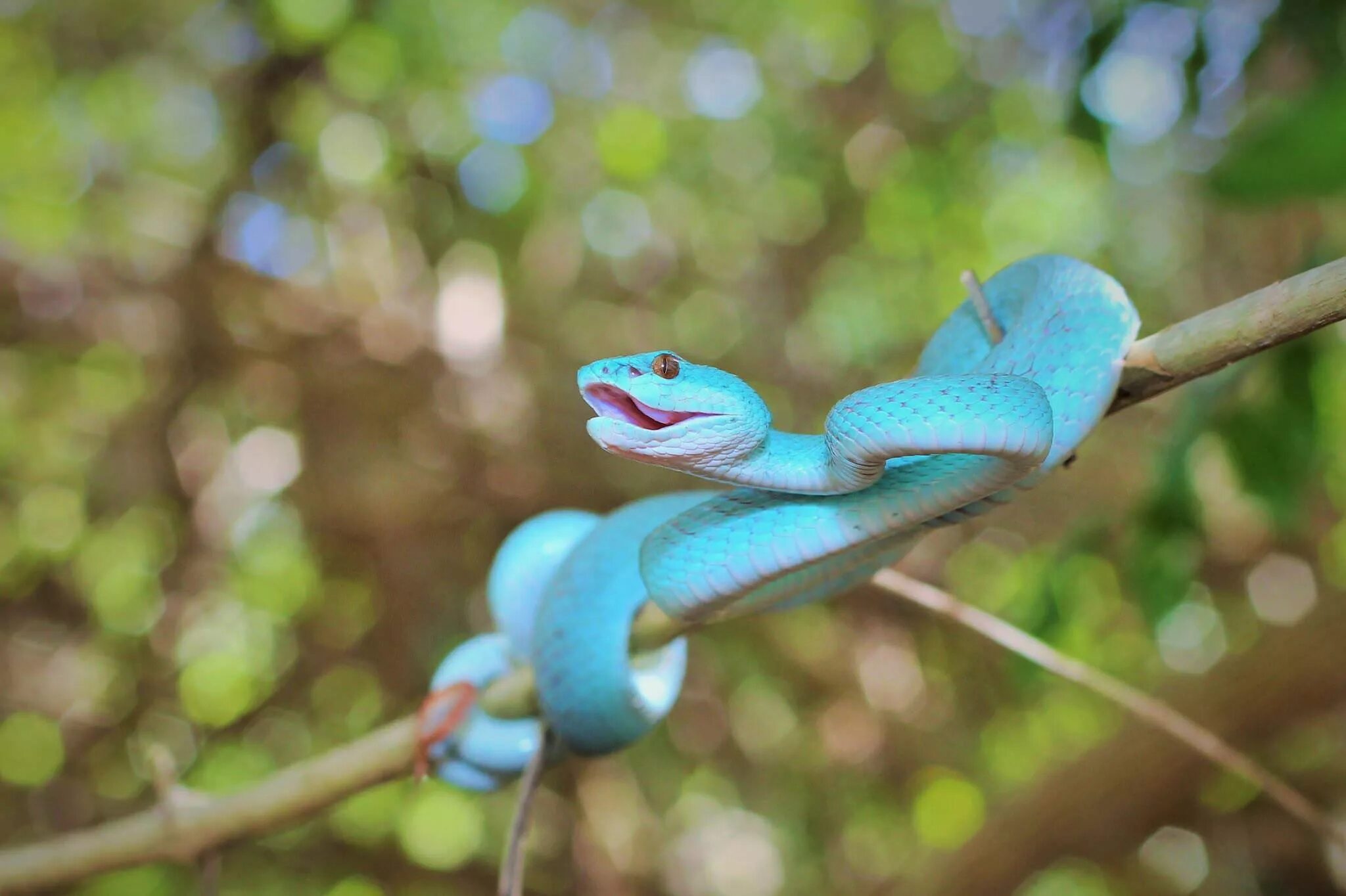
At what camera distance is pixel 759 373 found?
3.82m

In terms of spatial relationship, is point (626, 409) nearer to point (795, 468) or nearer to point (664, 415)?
point (664, 415)

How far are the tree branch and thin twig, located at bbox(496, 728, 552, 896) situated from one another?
0.18 meters

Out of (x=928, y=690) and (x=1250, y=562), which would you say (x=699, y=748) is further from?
(x=1250, y=562)

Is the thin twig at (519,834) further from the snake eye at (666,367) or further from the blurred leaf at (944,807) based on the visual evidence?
the blurred leaf at (944,807)

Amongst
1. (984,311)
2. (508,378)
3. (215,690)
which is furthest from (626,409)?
(215,690)

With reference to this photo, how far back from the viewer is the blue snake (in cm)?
89

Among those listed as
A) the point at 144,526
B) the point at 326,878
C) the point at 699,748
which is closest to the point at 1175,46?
the point at 699,748

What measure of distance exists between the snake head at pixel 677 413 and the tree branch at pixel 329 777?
9.9 inches

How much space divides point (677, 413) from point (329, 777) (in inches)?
33.9

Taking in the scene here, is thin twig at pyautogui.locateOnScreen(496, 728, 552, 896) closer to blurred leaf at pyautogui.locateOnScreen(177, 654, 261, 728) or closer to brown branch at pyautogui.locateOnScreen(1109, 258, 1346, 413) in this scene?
brown branch at pyautogui.locateOnScreen(1109, 258, 1346, 413)

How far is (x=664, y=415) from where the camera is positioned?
112 centimetres

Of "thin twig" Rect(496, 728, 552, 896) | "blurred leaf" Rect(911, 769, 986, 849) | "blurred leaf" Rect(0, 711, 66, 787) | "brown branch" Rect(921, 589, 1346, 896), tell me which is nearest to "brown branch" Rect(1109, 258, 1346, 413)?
"thin twig" Rect(496, 728, 552, 896)

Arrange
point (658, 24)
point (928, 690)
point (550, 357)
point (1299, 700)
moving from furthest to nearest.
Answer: point (658, 24) < point (928, 690) < point (550, 357) < point (1299, 700)

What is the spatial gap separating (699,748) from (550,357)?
5.06 ft
